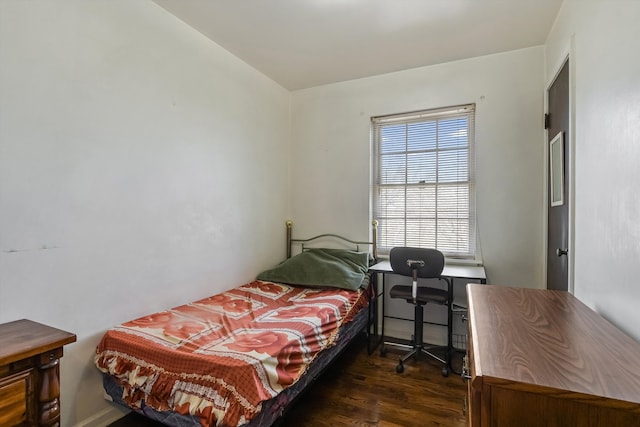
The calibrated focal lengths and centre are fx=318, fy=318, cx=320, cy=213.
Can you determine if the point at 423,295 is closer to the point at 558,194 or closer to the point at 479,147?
the point at 558,194

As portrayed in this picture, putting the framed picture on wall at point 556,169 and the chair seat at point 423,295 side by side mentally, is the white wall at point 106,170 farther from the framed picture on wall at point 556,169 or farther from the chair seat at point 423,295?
the framed picture on wall at point 556,169

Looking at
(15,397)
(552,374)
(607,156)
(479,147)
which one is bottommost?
(15,397)

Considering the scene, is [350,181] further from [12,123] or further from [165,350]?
[12,123]

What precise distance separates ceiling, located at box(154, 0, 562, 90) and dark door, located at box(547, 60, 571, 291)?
0.56 meters

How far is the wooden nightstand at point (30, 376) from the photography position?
1180mm

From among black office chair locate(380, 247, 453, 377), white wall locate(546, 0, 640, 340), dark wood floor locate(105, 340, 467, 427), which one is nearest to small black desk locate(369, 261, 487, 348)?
black office chair locate(380, 247, 453, 377)

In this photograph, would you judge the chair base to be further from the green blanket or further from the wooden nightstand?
the wooden nightstand

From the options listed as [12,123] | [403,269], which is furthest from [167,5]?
[403,269]

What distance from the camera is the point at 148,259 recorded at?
2158 mm

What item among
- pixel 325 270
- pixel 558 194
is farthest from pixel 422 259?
pixel 558 194

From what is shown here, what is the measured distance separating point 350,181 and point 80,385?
2.73 metres

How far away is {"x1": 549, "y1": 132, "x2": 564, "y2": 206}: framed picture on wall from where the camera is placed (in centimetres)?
214

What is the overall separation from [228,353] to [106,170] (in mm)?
1316

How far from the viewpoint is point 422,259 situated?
2590 mm
